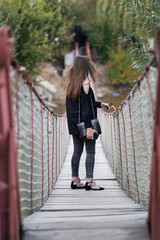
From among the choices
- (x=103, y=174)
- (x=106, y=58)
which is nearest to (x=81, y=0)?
(x=106, y=58)

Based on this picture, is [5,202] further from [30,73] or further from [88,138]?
[30,73]

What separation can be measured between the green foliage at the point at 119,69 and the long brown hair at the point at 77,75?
59.4 ft

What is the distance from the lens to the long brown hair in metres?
2.91

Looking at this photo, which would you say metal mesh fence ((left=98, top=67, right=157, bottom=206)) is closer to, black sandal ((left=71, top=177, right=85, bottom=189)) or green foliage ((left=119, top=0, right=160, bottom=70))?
black sandal ((left=71, top=177, right=85, bottom=189))

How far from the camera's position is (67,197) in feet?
9.27

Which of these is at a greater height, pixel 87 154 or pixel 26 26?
pixel 26 26

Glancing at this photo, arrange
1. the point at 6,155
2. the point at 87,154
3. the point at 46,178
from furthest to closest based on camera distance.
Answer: the point at 87,154, the point at 46,178, the point at 6,155

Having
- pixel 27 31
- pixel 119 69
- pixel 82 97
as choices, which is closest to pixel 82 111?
→ pixel 82 97

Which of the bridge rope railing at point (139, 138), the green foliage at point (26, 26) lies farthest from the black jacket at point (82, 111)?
the green foliage at point (26, 26)

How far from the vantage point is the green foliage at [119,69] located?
21.1 metres

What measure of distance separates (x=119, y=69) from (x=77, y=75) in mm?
18804

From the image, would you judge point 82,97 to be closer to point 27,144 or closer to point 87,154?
point 87,154

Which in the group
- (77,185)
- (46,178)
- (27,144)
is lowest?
(77,185)

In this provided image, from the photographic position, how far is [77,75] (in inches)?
115
